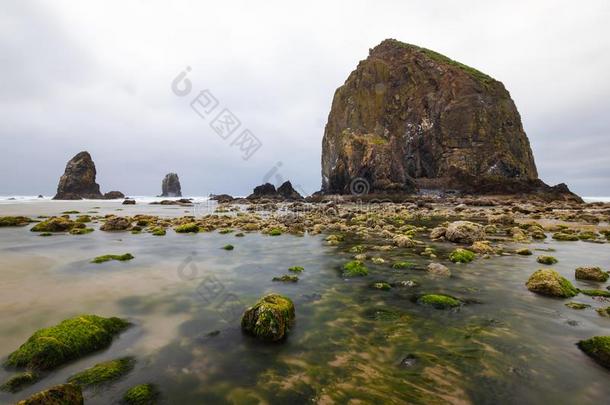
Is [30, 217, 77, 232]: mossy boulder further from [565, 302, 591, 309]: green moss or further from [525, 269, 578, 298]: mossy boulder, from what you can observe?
[565, 302, 591, 309]: green moss

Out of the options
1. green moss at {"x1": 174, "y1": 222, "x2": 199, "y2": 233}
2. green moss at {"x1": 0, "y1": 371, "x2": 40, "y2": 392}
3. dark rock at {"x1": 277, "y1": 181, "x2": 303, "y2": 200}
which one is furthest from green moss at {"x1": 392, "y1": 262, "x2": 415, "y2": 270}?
dark rock at {"x1": 277, "y1": 181, "x2": 303, "y2": 200}

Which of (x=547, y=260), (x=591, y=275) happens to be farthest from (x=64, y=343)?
(x=547, y=260)

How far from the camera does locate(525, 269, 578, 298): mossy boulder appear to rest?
8.63 meters

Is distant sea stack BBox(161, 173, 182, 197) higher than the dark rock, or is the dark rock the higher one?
distant sea stack BBox(161, 173, 182, 197)

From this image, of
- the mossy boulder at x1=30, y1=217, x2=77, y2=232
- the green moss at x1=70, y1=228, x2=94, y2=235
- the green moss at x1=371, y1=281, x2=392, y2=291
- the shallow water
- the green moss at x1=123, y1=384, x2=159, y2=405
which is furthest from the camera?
the mossy boulder at x1=30, y1=217, x2=77, y2=232

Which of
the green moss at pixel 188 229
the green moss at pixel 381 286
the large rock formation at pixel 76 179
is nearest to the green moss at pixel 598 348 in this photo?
the green moss at pixel 381 286

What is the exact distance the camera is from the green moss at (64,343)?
507 cm

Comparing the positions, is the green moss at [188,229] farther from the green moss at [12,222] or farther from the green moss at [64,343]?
the green moss at [64,343]

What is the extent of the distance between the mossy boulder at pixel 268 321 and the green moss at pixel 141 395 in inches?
86.2

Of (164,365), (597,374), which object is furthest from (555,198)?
(164,365)

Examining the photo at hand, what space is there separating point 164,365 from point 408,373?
4.25 metres

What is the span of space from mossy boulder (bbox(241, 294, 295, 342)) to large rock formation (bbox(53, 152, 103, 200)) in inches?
5163

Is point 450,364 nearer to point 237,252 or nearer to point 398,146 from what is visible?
point 237,252

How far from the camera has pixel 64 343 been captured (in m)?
5.46
